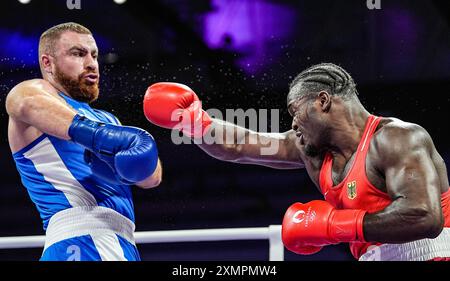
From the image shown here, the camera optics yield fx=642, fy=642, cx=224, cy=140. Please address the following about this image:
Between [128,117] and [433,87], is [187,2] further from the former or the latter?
[433,87]

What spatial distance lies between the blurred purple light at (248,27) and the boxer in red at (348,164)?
8.04 ft

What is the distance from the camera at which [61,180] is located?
2.12m

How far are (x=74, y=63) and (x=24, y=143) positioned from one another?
14.0 inches

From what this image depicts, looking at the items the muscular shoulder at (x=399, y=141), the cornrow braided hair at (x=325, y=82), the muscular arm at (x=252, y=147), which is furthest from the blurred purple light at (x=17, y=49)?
the muscular shoulder at (x=399, y=141)

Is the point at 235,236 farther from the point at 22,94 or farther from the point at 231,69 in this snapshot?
the point at 231,69

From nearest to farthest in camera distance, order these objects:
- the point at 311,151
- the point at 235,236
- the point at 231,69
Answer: the point at 311,151, the point at 235,236, the point at 231,69

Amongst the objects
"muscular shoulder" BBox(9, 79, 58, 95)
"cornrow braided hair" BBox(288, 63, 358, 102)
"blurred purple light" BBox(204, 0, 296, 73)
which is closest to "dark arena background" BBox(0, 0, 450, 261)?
"blurred purple light" BBox(204, 0, 296, 73)

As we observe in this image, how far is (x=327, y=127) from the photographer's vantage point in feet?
7.79

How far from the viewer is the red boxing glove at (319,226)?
208cm

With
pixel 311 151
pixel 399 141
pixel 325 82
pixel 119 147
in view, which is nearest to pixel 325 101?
pixel 325 82

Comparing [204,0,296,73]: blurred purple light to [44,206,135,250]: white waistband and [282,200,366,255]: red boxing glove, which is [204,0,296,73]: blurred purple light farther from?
[44,206,135,250]: white waistband

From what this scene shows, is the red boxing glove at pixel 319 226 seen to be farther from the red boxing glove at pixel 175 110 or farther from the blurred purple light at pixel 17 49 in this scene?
the blurred purple light at pixel 17 49

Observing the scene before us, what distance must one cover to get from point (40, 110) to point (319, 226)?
0.99 meters

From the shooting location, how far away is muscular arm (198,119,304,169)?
2.61 m
